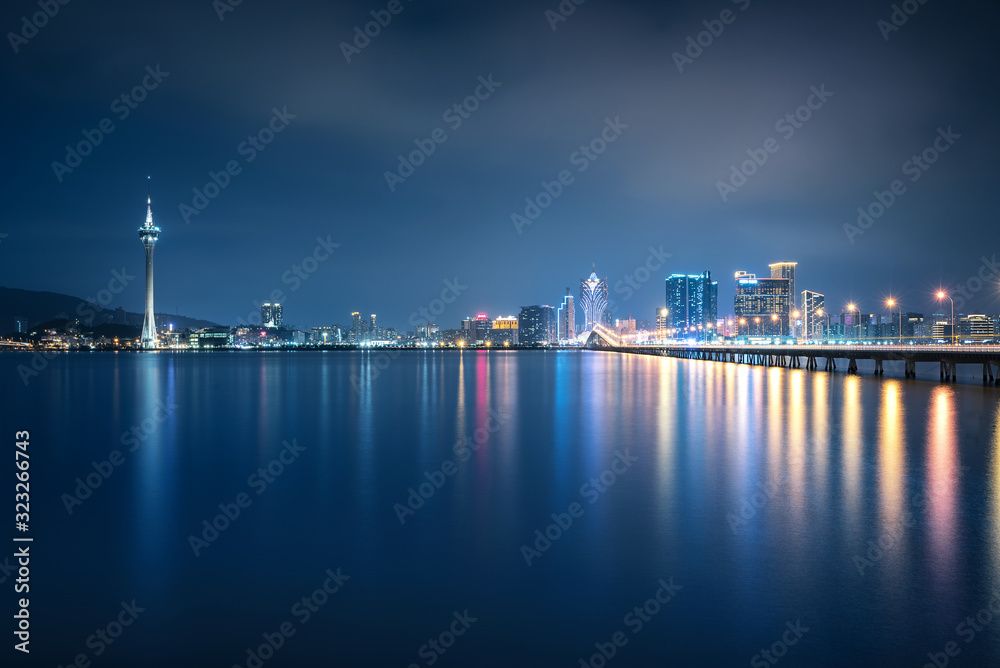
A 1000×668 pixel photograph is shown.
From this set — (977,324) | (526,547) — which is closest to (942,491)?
(526,547)

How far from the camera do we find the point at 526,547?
11859mm

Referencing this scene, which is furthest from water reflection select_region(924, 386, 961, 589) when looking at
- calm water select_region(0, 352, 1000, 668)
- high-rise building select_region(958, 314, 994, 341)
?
high-rise building select_region(958, 314, 994, 341)

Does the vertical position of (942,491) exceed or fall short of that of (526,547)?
it exceeds it

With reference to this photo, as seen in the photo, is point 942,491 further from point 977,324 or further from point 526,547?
point 977,324

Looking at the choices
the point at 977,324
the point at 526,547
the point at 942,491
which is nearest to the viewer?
the point at 526,547

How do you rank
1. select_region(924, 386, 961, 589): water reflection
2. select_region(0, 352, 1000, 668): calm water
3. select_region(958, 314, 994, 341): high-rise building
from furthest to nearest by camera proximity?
1. select_region(958, 314, 994, 341): high-rise building
2. select_region(924, 386, 961, 589): water reflection
3. select_region(0, 352, 1000, 668): calm water

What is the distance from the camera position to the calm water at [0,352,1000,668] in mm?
8211

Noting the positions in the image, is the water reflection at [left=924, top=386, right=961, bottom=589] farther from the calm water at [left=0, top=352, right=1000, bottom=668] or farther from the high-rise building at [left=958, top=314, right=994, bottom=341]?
the high-rise building at [left=958, top=314, right=994, bottom=341]

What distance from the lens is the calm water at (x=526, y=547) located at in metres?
8.21

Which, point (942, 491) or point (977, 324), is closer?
point (942, 491)

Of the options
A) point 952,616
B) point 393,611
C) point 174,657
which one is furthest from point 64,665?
point 952,616

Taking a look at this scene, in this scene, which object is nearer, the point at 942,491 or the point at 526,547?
the point at 526,547

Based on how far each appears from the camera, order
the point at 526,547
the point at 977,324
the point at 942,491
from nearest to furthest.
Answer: the point at 526,547, the point at 942,491, the point at 977,324

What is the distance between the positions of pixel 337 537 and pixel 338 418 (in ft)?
67.1
